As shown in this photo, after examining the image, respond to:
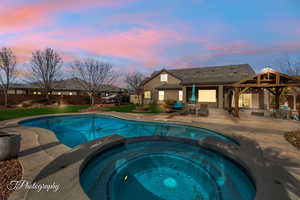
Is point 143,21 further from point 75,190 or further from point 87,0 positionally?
point 75,190

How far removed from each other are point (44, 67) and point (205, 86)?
27056mm

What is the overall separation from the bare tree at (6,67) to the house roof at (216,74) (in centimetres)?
2404

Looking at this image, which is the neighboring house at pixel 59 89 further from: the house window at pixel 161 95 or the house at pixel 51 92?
the house window at pixel 161 95

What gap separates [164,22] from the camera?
45.2ft

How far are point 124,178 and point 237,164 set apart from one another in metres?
3.68

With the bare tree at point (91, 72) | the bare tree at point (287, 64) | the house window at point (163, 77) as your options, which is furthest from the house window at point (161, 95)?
the bare tree at point (287, 64)

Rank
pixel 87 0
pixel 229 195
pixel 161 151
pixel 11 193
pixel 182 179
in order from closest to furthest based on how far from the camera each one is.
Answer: pixel 11 193 → pixel 229 195 → pixel 182 179 → pixel 161 151 → pixel 87 0

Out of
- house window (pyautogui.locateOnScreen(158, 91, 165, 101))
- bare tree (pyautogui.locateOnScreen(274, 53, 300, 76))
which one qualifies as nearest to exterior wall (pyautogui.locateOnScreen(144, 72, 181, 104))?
house window (pyautogui.locateOnScreen(158, 91, 165, 101))

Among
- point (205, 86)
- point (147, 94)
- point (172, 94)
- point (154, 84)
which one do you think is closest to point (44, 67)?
point (147, 94)

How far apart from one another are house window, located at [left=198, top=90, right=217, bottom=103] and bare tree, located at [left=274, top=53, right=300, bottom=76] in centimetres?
1445

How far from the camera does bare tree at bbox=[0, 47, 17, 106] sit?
16.6 meters

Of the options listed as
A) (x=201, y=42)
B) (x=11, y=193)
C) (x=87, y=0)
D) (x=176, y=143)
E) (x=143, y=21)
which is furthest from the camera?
(x=201, y=42)

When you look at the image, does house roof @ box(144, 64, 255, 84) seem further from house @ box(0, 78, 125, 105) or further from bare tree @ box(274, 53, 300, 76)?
house @ box(0, 78, 125, 105)

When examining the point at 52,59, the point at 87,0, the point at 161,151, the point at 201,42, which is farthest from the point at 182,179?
the point at 52,59
